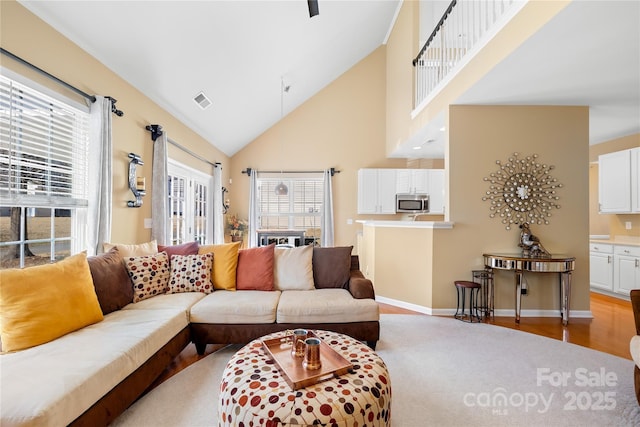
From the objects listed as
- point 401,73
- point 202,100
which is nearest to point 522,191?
point 401,73

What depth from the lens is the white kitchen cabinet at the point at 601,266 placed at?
447 centimetres

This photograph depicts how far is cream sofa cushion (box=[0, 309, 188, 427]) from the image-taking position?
1120 millimetres

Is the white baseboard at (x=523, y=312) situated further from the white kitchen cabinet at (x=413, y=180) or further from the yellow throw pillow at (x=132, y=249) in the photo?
the yellow throw pillow at (x=132, y=249)

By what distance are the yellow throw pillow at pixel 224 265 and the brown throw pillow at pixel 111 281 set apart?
0.72 metres

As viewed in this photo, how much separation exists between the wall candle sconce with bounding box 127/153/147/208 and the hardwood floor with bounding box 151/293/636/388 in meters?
1.58

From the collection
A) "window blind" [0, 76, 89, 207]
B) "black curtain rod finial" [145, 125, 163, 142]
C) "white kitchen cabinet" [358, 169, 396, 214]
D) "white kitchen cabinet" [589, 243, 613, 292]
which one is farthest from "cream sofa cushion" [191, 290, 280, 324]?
"white kitchen cabinet" [589, 243, 613, 292]

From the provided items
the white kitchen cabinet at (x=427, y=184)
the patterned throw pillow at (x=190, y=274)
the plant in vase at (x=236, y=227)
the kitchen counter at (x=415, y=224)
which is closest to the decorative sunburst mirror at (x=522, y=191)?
the kitchen counter at (x=415, y=224)

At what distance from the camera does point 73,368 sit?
1354 millimetres

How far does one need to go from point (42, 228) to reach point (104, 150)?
0.77 m

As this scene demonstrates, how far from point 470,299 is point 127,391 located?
3.33 m

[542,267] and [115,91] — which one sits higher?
[115,91]

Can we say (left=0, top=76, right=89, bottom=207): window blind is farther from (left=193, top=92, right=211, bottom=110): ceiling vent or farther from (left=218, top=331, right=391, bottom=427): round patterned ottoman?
(left=218, top=331, right=391, bottom=427): round patterned ottoman

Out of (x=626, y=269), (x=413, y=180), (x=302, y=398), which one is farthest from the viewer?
(x=413, y=180)

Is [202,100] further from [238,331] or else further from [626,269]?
[626,269]
